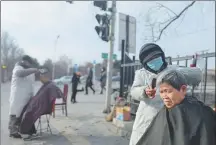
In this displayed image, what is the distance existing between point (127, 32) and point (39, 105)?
4101mm

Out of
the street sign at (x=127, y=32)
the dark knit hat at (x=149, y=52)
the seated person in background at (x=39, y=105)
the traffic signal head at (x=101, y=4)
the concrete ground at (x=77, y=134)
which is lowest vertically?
the concrete ground at (x=77, y=134)

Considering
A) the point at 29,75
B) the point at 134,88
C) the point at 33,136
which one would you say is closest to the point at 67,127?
the point at 33,136

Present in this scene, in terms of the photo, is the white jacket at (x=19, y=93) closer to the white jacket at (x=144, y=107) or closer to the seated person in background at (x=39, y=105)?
the seated person in background at (x=39, y=105)

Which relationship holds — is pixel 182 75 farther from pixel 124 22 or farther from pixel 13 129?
pixel 124 22

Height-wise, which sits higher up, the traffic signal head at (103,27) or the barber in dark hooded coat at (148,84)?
the traffic signal head at (103,27)

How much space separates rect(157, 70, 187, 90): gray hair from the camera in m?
2.23

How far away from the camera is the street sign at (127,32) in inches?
383

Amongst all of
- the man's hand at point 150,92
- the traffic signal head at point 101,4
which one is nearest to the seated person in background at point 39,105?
the man's hand at point 150,92

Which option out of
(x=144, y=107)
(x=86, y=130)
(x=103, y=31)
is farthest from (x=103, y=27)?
(x=144, y=107)

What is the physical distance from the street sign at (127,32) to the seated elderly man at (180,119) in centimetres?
736

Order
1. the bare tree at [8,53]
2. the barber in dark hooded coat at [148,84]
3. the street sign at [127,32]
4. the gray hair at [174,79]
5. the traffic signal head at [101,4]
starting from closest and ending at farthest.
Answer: the gray hair at [174,79]
the barber in dark hooded coat at [148,84]
the street sign at [127,32]
the traffic signal head at [101,4]
the bare tree at [8,53]

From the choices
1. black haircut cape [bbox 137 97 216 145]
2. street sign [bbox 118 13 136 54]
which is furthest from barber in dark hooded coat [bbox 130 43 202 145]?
street sign [bbox 118 13 136 54]

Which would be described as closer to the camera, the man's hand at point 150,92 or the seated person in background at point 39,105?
the man's hand at point 150,92

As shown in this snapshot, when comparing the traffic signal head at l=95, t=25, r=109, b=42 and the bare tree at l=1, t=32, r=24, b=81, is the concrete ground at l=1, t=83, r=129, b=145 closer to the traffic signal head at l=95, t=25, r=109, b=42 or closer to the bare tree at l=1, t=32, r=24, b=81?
the traffic signal head at l=95, t=25, r=109, b=42
